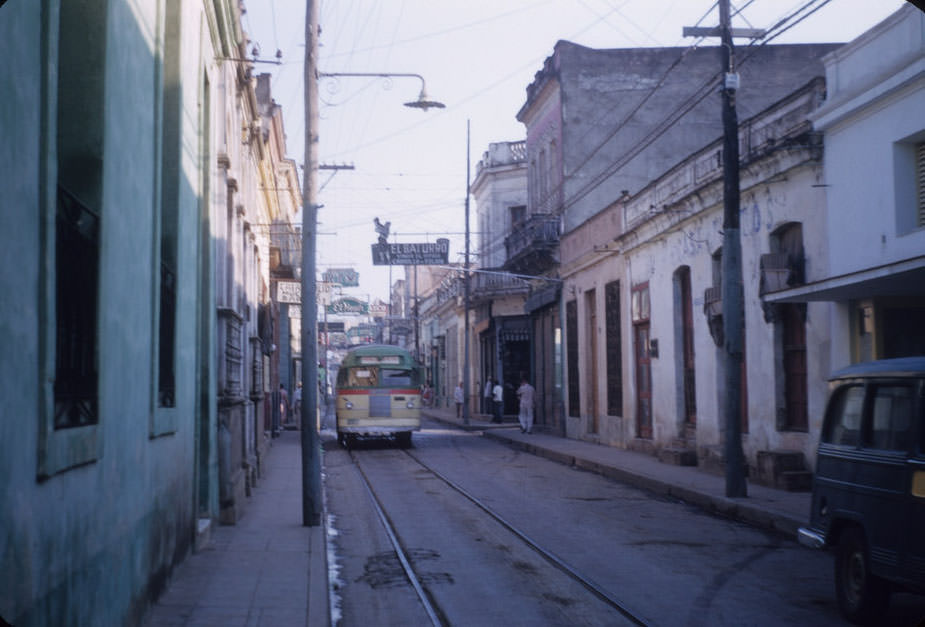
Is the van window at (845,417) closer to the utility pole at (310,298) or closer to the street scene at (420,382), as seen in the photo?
the street scene at (420,382)

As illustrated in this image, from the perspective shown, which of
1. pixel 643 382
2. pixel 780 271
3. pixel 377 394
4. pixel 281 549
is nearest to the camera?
pixel 281 549

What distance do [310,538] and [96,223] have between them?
24.0 ft

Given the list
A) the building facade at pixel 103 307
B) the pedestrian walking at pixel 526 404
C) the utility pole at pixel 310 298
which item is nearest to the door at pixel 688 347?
the utility pole at pixel 310 298

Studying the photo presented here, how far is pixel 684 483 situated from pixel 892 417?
33.7ft

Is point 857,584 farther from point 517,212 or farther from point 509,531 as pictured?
point 517,212

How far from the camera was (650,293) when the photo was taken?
25.7 meters

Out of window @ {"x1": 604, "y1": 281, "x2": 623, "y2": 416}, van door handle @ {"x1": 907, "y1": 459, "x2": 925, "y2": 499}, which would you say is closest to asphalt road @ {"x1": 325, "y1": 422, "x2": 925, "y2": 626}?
van door handle @ {"x1": 907, "y1": 459, "x2": 925, "y2": 499}

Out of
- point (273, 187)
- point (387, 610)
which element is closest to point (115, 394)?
point (387, 610)

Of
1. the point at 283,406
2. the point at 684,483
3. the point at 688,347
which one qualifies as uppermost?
the point at 688,347

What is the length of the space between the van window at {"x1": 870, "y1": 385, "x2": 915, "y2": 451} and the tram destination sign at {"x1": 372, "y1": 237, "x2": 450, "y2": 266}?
2214 centimetres

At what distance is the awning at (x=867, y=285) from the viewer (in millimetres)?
12172

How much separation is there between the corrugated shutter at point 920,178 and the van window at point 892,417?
671cm

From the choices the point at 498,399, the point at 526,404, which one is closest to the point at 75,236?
the point at 526,404

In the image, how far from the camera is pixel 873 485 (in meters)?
8.22
